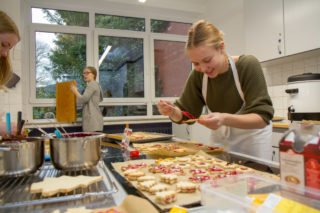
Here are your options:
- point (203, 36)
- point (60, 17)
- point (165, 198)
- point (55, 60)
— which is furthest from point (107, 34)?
point (165, 198)

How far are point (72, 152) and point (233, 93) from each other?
88 cm

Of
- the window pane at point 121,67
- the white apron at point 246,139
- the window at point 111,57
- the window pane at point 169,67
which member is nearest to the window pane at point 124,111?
the window at point 111,57

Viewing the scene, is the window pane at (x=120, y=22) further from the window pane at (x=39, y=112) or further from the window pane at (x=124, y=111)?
the window pane at (x=39, y=112)

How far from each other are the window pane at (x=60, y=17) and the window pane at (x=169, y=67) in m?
1.18

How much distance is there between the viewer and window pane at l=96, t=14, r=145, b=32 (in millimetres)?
3852

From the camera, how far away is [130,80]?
4020 millimetres

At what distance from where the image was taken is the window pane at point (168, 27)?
4207 millimetres

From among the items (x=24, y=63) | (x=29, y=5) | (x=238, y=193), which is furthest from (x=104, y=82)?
(x=238, y=193)

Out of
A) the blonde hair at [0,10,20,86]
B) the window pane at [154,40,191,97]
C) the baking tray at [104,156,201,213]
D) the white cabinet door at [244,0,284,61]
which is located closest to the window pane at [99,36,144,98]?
the window pane at [154,40,191,97]

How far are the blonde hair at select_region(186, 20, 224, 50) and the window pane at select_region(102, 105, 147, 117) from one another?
2786 millimetres

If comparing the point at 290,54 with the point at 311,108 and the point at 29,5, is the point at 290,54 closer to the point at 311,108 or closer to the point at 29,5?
the point at 311,108

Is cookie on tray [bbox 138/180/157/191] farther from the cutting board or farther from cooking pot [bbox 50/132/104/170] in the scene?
the cutting board

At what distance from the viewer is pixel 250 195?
528 millimetres

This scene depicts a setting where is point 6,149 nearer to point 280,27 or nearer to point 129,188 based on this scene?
point 129,188
